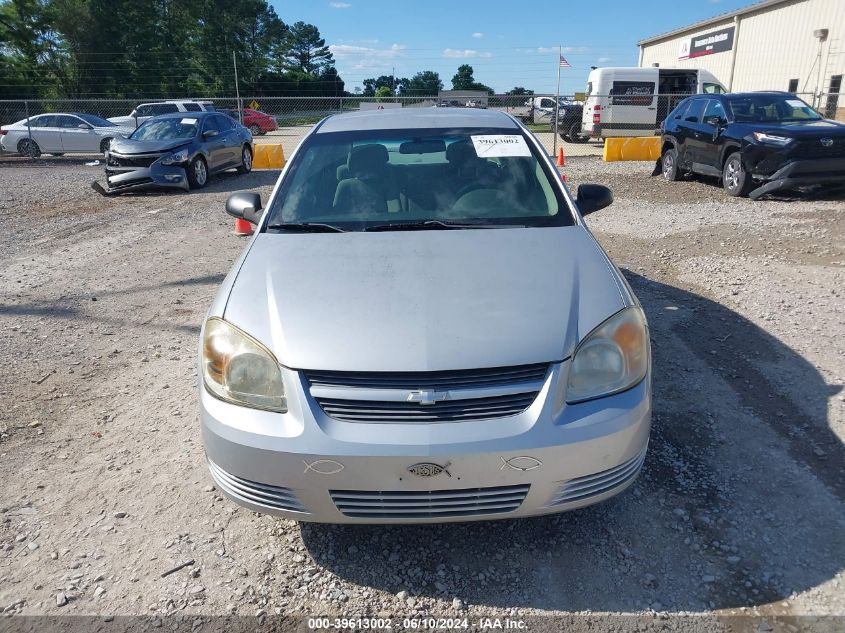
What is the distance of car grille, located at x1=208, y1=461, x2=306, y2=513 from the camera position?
232 cm

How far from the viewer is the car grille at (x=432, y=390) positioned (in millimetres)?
2223

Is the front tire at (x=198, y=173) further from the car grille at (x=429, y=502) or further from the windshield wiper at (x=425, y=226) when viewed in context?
the car grille at (x=429, y=502)

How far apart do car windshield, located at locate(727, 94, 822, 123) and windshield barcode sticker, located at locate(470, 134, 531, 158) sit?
28.8ft

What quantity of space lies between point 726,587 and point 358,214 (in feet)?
7.96

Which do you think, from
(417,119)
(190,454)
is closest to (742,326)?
(417,119)

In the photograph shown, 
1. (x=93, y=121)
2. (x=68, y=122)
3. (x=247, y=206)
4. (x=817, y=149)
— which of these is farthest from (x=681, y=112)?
(x=68, y=122)

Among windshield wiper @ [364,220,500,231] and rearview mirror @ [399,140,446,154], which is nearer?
windshield wiper @ [364,220,500,231]

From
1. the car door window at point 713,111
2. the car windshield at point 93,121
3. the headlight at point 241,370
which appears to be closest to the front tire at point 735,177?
the car door window at point 713,111

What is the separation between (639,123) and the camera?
21.1 meters

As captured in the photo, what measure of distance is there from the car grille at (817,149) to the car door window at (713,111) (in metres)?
1.80

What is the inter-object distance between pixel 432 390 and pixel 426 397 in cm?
4

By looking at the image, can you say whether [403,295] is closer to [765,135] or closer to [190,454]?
[190,454]

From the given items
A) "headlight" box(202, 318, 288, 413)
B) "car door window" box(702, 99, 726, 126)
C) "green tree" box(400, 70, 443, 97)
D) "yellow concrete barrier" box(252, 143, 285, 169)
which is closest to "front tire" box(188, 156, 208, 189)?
"yellow concrete barrier" box(252, 143, 285, 169)

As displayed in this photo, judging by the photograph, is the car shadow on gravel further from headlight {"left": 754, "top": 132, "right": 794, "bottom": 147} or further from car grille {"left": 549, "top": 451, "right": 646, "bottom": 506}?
headlight {"left": 754, "top": 132, "right": 794, "bottom": 147}
